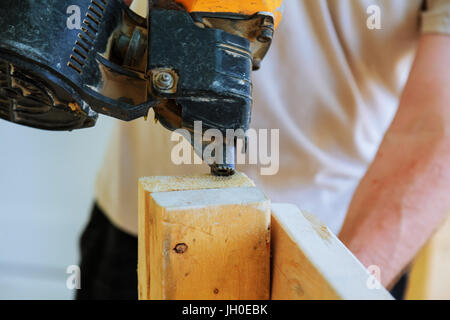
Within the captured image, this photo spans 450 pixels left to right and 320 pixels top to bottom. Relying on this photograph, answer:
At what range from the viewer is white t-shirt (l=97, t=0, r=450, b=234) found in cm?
92

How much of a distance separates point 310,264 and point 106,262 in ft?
2.54

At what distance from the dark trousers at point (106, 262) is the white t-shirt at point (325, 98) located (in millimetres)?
53

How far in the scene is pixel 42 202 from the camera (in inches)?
74.2

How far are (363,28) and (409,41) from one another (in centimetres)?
11

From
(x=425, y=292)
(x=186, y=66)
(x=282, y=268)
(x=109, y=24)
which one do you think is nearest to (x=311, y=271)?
(x=282, y=268)

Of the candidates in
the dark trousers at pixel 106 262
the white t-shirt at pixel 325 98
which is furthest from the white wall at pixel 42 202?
the white t-shirt at pixel 325 98

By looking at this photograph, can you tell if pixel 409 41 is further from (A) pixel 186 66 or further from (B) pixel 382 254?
(A) pixel 186 66

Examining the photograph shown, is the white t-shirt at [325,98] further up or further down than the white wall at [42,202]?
further up

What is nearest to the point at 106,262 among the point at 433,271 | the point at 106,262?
the point at 106,262

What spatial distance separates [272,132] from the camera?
954 mm

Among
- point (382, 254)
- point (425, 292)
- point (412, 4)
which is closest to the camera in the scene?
point (382, 254)

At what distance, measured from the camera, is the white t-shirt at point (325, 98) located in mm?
917

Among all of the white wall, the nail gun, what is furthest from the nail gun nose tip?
the white wall

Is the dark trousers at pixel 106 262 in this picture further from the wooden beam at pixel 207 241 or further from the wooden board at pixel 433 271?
the wooden board at pixel 433 271
